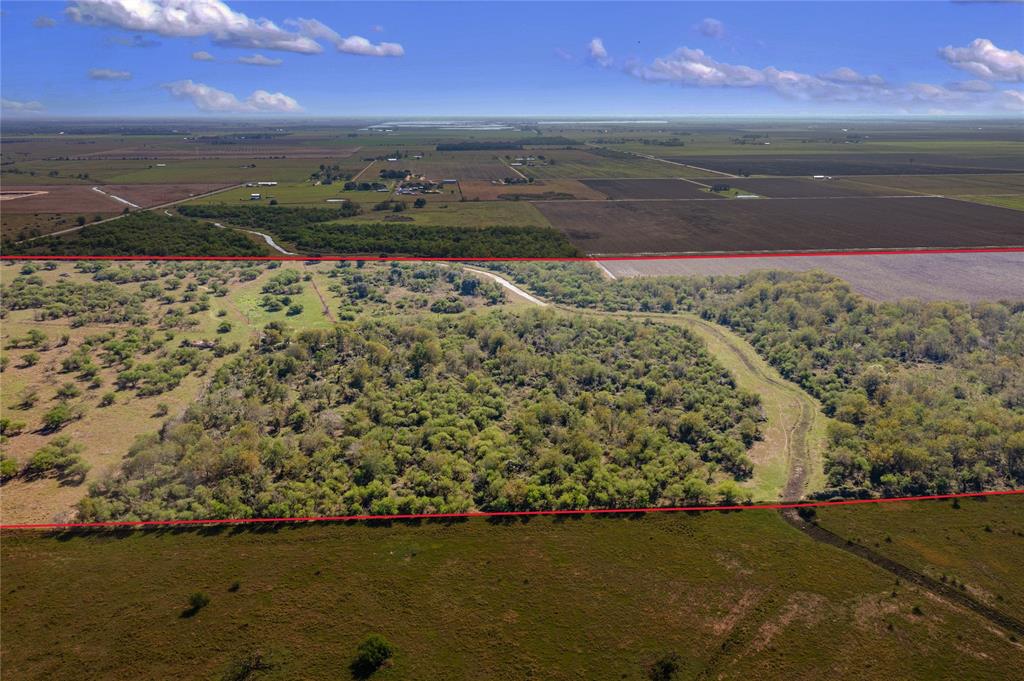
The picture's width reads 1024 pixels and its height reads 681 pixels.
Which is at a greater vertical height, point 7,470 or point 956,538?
point 7,470

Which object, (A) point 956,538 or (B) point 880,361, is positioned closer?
(A) point 956,538

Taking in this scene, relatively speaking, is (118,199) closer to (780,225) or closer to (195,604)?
(195,604)

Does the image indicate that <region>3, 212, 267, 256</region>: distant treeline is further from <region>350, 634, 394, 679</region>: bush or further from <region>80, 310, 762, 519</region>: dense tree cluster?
<region>350, 634, 394, 679</region>: bush

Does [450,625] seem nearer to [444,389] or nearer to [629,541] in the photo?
[629,541]

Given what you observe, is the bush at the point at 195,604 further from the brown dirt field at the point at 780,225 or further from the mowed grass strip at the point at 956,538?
the brown dirt field at the point at 780,225

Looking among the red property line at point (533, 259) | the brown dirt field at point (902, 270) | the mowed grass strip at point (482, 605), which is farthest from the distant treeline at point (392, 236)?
the mowed grass strip at point (482, 605)

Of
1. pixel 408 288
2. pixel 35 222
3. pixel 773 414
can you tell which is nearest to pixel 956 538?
pixel 773 414

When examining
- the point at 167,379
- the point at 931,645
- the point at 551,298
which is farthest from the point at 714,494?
the point at 167,379
